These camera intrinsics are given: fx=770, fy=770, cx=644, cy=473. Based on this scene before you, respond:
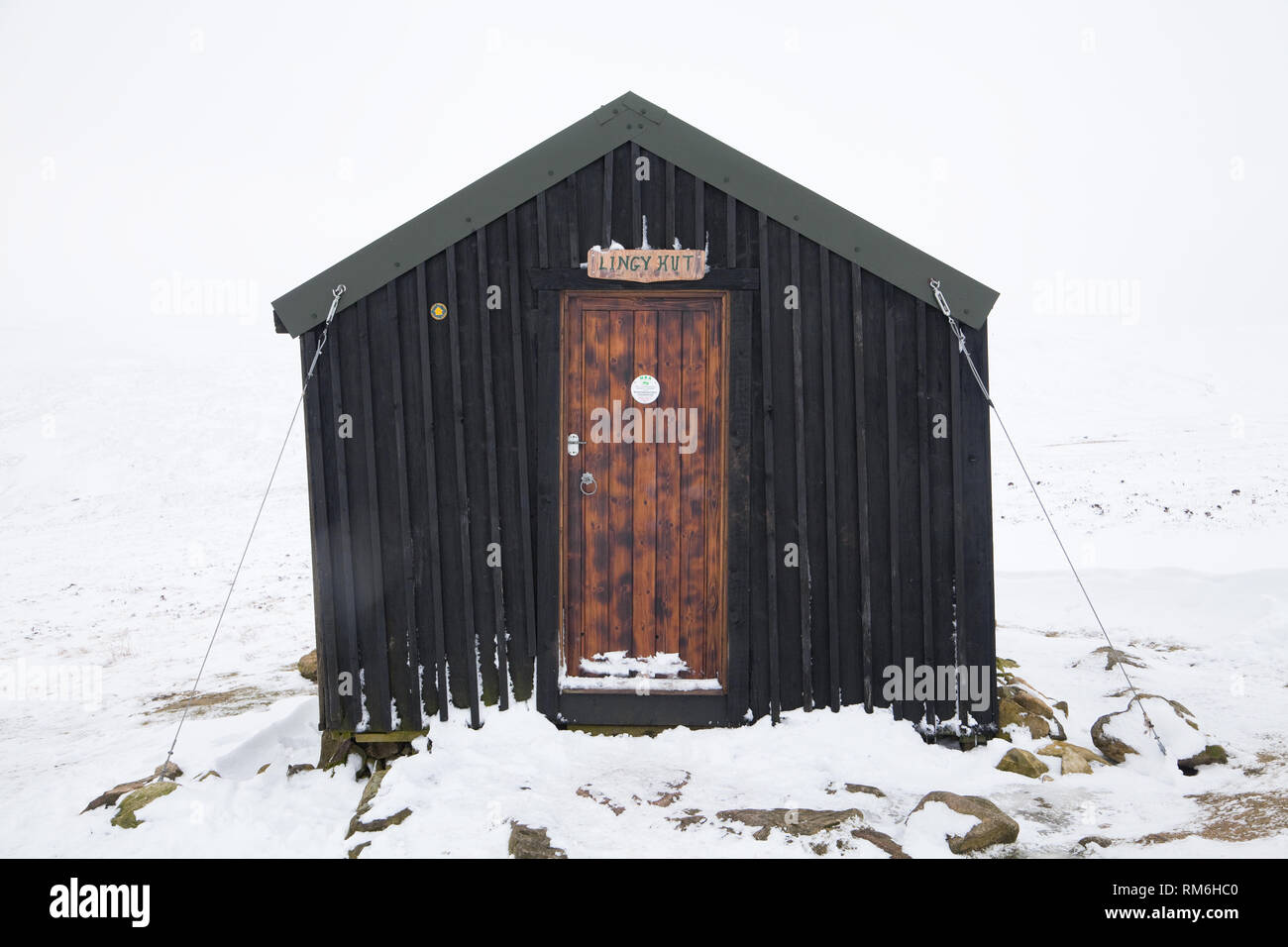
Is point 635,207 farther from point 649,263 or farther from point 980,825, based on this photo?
point 980,825

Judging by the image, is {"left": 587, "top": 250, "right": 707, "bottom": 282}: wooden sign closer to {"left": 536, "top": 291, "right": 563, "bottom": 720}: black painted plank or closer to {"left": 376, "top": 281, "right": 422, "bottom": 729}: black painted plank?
{"left": 536, "top": 291, "right": 563, "bottom": 720}: black painted plank

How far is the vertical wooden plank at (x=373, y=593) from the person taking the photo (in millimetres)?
5105

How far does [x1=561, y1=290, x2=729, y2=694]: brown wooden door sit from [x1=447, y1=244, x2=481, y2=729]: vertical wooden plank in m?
0.61

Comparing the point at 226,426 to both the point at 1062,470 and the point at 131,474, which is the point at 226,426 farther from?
the point at 1062,470

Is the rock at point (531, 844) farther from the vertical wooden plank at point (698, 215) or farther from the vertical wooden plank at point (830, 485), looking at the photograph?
the vertical wooden plank at point (698, 215)

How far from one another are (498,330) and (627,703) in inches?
103

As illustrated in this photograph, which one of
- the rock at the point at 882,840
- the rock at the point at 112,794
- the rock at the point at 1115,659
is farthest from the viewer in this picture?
the rock at the point at 1115,659

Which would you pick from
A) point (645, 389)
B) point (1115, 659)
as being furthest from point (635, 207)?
point (1115, 659)

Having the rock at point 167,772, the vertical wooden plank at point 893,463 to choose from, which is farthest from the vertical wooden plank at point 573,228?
the rock at point 167,772

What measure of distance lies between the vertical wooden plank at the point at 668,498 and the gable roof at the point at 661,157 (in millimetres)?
985

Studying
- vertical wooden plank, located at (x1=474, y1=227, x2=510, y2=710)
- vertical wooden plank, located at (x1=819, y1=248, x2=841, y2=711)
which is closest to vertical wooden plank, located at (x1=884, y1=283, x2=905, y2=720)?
vertical wooden plank, located at (x1=819, y1=248, x2=841, y2=711)

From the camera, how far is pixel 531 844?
3809 mm

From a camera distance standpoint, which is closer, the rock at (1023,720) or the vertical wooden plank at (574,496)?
the vertical wooden plank at (574,496)
